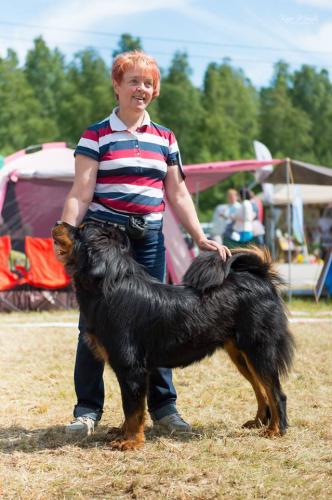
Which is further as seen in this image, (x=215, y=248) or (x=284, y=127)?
(x=284, y=127)

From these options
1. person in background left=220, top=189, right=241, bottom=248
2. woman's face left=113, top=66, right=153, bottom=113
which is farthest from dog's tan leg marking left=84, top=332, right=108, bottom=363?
person in background left=220, top=189, right=241, bottom=248

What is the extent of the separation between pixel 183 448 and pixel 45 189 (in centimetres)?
866

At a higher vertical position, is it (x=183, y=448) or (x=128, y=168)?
(x=128, y=168)

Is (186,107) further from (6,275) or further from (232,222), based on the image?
(6,275)

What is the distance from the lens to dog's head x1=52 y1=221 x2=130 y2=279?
3.44 m

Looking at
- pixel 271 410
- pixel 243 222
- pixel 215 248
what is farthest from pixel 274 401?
pixel 243 222

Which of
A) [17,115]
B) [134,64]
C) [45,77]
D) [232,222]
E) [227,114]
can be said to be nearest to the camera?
[134,64]

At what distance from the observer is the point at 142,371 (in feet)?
11.6

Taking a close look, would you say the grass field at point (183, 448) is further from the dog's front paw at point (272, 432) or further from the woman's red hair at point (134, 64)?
the woman's red hair at point (134, 64)

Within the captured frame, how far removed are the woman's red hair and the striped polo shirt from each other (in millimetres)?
229

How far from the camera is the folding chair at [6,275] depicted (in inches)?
402

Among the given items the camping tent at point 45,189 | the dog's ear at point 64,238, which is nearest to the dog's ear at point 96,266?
the dog's ear at point 64,238

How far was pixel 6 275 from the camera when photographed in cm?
1025

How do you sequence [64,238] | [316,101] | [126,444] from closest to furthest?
[64,238] → [126,444] → [316,101]
